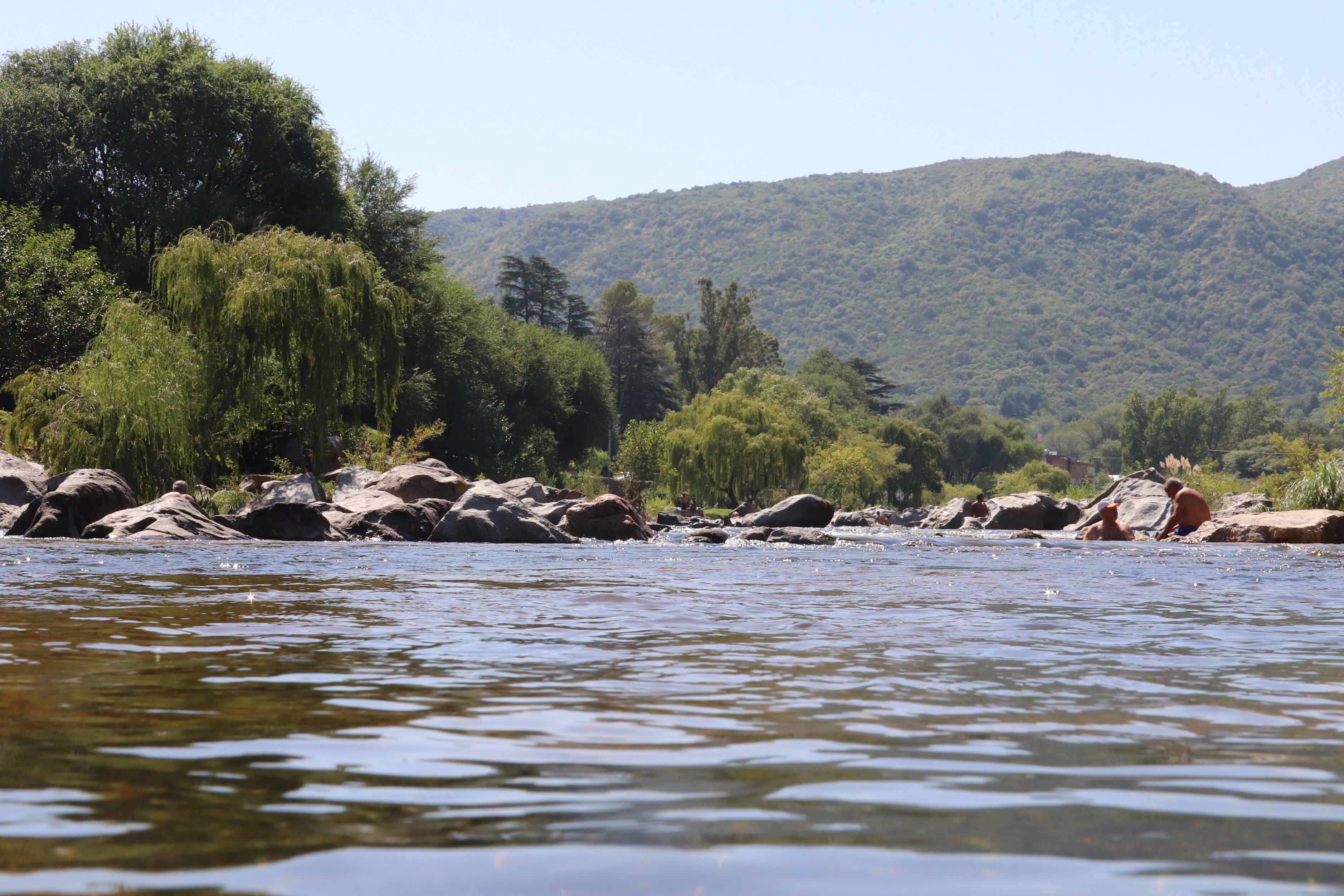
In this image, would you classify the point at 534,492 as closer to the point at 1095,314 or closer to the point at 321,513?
the point at 321,513

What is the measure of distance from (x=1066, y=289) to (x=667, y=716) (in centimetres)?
20379

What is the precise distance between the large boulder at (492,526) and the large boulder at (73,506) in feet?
19.2

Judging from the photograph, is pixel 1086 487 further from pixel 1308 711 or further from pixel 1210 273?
pixel 1210 273

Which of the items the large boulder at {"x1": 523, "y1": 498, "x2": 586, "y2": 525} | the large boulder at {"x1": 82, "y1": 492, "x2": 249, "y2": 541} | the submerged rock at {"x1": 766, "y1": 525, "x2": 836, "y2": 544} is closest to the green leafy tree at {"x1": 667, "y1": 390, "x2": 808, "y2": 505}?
the large boulder at {"x1": 523, "y1": 498, "x2": 586, "y2": 525}

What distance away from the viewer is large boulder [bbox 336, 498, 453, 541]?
22.4m

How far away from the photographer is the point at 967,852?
2486 mm

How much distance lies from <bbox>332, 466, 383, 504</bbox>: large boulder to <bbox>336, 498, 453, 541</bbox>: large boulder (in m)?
2.36

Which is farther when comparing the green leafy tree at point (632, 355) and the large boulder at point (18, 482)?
the green leafy tree at point (632, 355)

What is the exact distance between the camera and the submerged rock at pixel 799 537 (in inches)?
995

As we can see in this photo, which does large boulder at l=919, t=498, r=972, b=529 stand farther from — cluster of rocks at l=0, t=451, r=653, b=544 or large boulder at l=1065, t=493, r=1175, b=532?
cluster of rocks at l=0, t=451, r=653, b=544

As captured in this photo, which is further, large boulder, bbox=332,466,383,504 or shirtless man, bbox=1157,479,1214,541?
large boulder, bbox=332,466,383,504

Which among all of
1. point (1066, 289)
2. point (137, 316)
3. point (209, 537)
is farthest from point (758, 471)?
point (1066, 289)

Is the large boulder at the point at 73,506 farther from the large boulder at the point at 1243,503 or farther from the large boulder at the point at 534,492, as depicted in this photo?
the large boulder at the point at 1243,503

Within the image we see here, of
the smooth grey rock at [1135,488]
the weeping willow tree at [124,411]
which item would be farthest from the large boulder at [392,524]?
the smooth grey rock at [1135,488]
